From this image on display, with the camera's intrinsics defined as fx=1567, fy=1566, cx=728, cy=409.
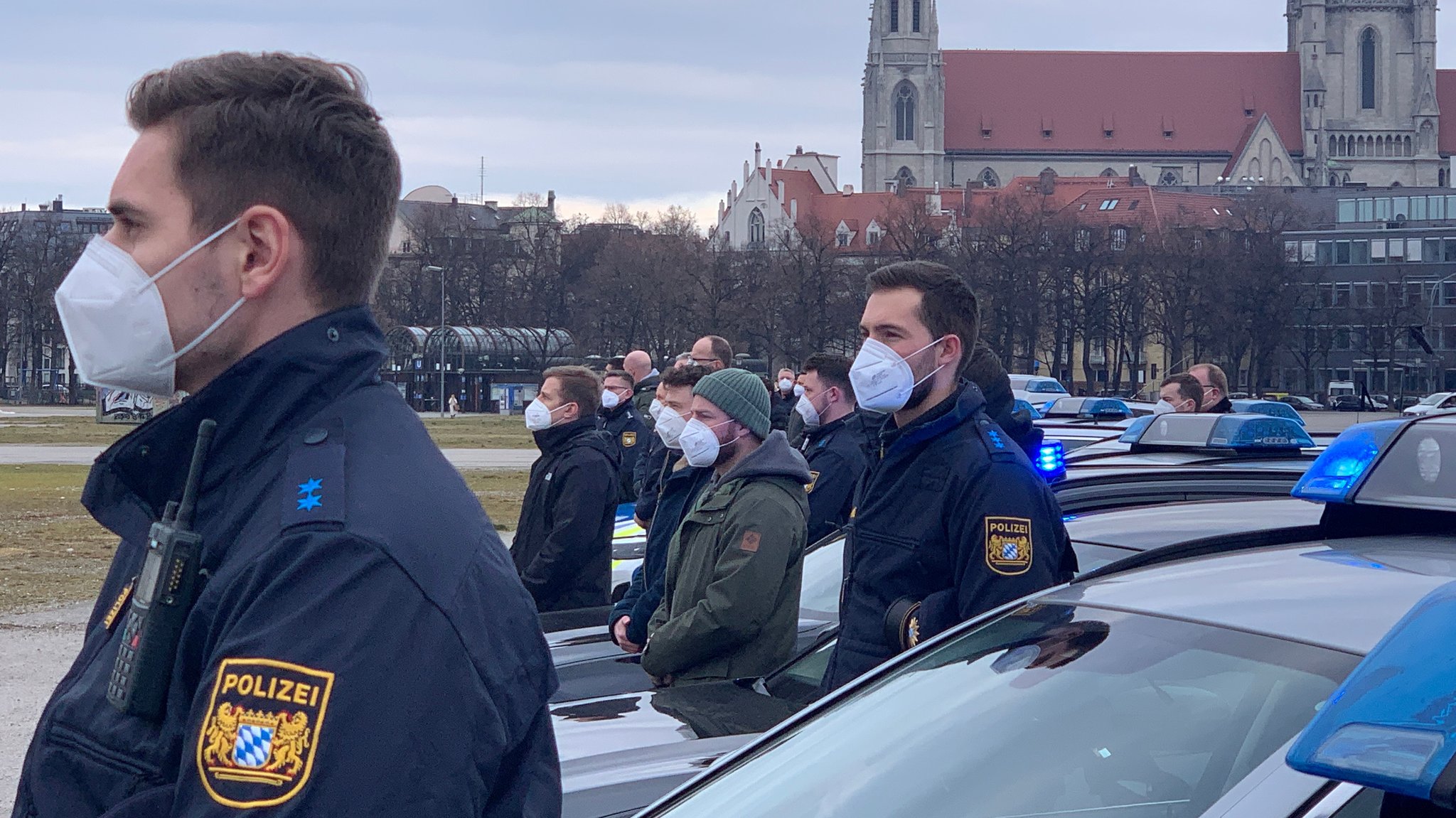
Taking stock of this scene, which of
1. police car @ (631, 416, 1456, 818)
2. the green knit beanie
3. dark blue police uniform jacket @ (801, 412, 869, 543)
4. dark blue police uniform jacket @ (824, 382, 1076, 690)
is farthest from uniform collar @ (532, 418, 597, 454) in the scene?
police car @ (631, 416, 1456, 818)

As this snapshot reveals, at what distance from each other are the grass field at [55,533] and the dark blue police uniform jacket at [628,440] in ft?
3.53

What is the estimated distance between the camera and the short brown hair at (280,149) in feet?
5.98

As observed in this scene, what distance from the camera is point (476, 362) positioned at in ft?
243

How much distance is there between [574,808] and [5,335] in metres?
84.4

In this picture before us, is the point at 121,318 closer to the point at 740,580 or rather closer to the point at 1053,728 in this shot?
the point at 1053,728

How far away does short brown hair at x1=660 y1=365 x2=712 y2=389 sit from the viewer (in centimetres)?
843

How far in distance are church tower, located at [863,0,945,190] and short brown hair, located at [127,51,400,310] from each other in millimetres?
113572

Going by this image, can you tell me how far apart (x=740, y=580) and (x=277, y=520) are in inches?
147

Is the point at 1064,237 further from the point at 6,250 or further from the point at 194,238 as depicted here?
the point at 194,238

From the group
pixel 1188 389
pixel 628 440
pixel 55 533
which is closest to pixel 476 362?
pixel 55 533

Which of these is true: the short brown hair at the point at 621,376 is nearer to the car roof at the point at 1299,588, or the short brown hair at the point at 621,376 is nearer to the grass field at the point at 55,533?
the grass field at the point at 55,533

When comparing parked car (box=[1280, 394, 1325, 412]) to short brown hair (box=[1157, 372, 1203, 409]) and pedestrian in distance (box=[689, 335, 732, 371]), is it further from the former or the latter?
pedestrian in distance (box=[689, 335, 732, 371])

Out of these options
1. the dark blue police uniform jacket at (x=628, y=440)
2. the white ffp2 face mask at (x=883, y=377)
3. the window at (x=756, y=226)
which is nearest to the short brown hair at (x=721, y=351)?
the dark blue police uniform jacket at (x=628, y=440)

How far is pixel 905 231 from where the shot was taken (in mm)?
79562
